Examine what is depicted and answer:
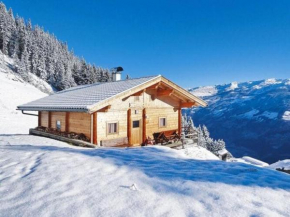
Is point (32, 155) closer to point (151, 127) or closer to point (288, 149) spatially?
point (151, 127)

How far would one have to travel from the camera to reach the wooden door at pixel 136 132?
15.1 m

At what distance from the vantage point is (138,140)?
1547 centimetres

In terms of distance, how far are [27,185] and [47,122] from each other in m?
14.1

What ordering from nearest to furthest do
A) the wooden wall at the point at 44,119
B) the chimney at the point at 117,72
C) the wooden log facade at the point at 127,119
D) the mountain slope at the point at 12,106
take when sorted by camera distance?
1. the wooden log facade at the point at 127,119
2. the wooden wall at the point at 44,119
3. the chimney at the point at 117,72
4. the mountain slope at the point at 12,106

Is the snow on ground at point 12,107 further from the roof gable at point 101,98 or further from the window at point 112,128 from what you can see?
the window at point 112,128

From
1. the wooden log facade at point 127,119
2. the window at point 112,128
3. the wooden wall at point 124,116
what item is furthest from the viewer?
the window at point 112,128

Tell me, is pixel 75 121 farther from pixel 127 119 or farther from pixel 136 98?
pixel 136 98

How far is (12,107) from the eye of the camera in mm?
34188

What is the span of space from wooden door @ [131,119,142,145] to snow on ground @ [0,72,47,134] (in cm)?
1481

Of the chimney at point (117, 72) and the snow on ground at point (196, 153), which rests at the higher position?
the chimney at point (117, 72)

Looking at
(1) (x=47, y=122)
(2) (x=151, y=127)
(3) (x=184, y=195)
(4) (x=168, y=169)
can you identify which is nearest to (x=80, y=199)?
(3) (x=184, y=195)

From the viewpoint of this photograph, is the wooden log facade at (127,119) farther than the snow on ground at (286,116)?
No

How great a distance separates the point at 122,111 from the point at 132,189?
10461mm

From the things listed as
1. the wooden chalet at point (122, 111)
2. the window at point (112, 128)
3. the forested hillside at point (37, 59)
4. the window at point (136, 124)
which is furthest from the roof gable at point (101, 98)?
the forested hillside at point (37, 59)
